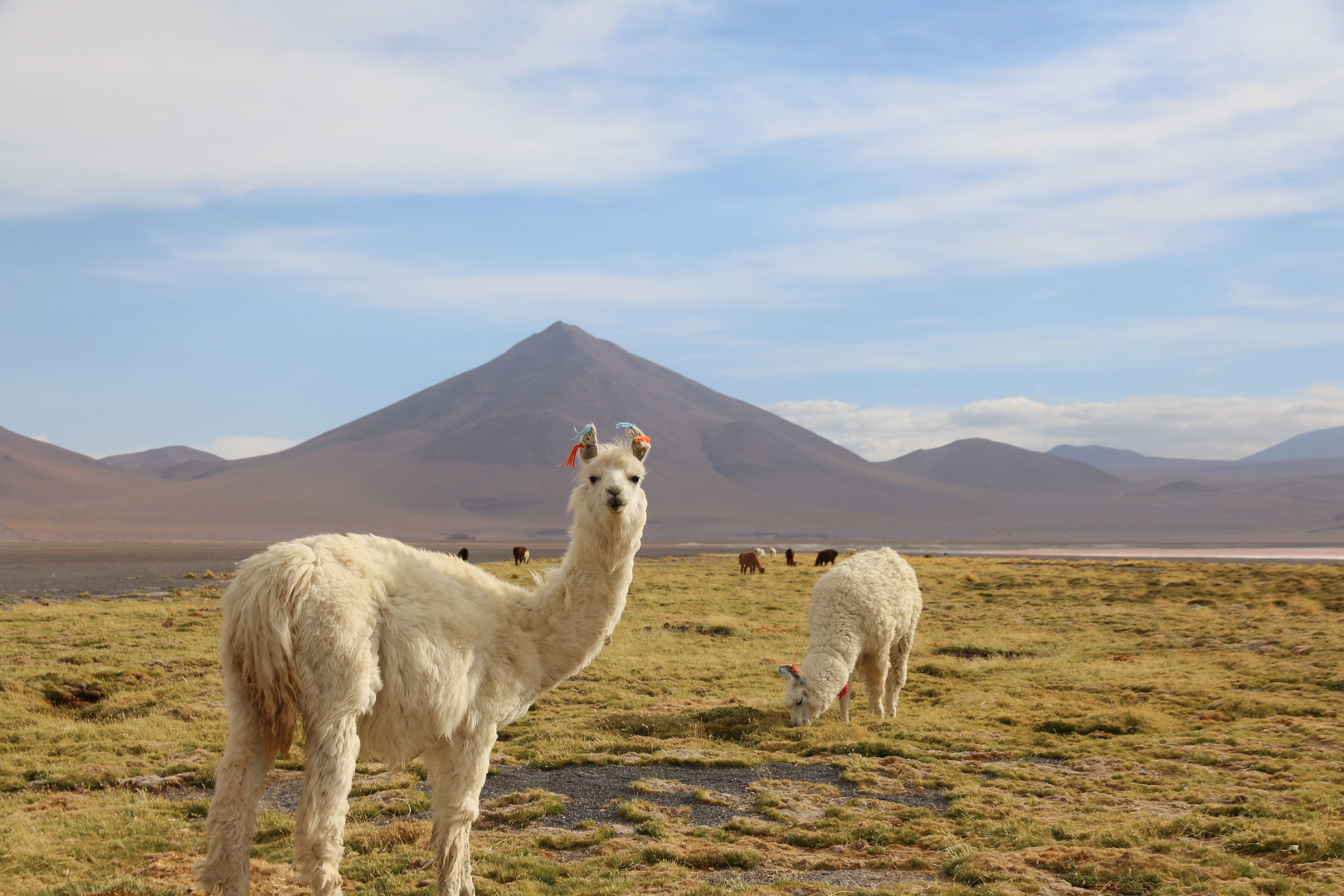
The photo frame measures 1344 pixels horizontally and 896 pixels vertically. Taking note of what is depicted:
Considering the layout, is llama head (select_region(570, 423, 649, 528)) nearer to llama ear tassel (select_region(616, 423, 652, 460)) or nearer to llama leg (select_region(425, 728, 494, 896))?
llama ear tassel (select_region(616, 423, 652, 460))

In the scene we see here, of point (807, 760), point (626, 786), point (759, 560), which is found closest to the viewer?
point (626, 786)

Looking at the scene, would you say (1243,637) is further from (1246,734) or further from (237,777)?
(237,777)

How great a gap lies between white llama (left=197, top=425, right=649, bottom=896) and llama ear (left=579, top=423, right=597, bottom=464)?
0.01 m

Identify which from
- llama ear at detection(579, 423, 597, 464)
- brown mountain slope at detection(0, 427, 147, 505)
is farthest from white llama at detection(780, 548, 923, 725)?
brown mountain slope at detection(0, 427, 147, 505)

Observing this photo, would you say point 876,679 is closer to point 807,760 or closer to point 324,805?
point 807,760

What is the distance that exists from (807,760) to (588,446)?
5187 mm

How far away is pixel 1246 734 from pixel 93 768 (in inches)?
506

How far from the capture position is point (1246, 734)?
33.6 feet

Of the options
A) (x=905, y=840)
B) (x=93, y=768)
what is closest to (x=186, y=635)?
(x=93, y=768)

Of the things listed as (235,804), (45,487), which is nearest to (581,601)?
(235,804)

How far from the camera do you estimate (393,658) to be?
4980 mm

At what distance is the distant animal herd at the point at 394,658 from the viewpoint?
4.64m

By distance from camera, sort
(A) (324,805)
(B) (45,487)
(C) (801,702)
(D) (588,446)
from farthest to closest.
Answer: (B) (45,487)
(C) (801,702)
(D) (588,446)
(A) (324,805)

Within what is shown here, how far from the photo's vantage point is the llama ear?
5.97 metres
